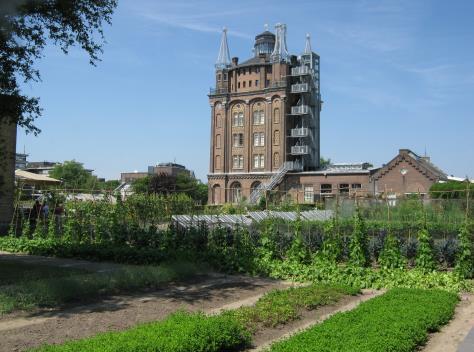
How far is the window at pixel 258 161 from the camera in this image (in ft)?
201

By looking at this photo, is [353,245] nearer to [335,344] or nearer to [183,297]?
[183,297]

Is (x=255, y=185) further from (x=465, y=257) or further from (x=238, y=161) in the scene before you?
(x=465, y=257)

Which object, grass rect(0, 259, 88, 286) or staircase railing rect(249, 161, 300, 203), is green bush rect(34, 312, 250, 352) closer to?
grass rect(0, 259, 88, 286)

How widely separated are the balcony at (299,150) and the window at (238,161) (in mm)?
6829

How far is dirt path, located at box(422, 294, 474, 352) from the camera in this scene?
6.56 meters

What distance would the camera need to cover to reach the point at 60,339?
6410 millimetres

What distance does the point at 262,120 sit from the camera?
61.8 m

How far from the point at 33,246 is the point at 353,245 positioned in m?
10.9

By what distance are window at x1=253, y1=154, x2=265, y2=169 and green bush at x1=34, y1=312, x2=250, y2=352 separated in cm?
5463

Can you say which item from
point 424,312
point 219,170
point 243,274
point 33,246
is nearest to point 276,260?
point 243,274

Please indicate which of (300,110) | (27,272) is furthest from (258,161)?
(27,272)

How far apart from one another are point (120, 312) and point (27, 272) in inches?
191

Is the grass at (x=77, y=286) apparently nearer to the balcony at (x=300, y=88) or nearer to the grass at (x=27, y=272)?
the grass at (x=27, y=272)

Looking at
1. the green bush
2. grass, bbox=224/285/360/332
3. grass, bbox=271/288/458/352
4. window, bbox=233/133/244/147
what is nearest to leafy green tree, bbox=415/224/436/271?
grass, bbox=224/285/360/332
